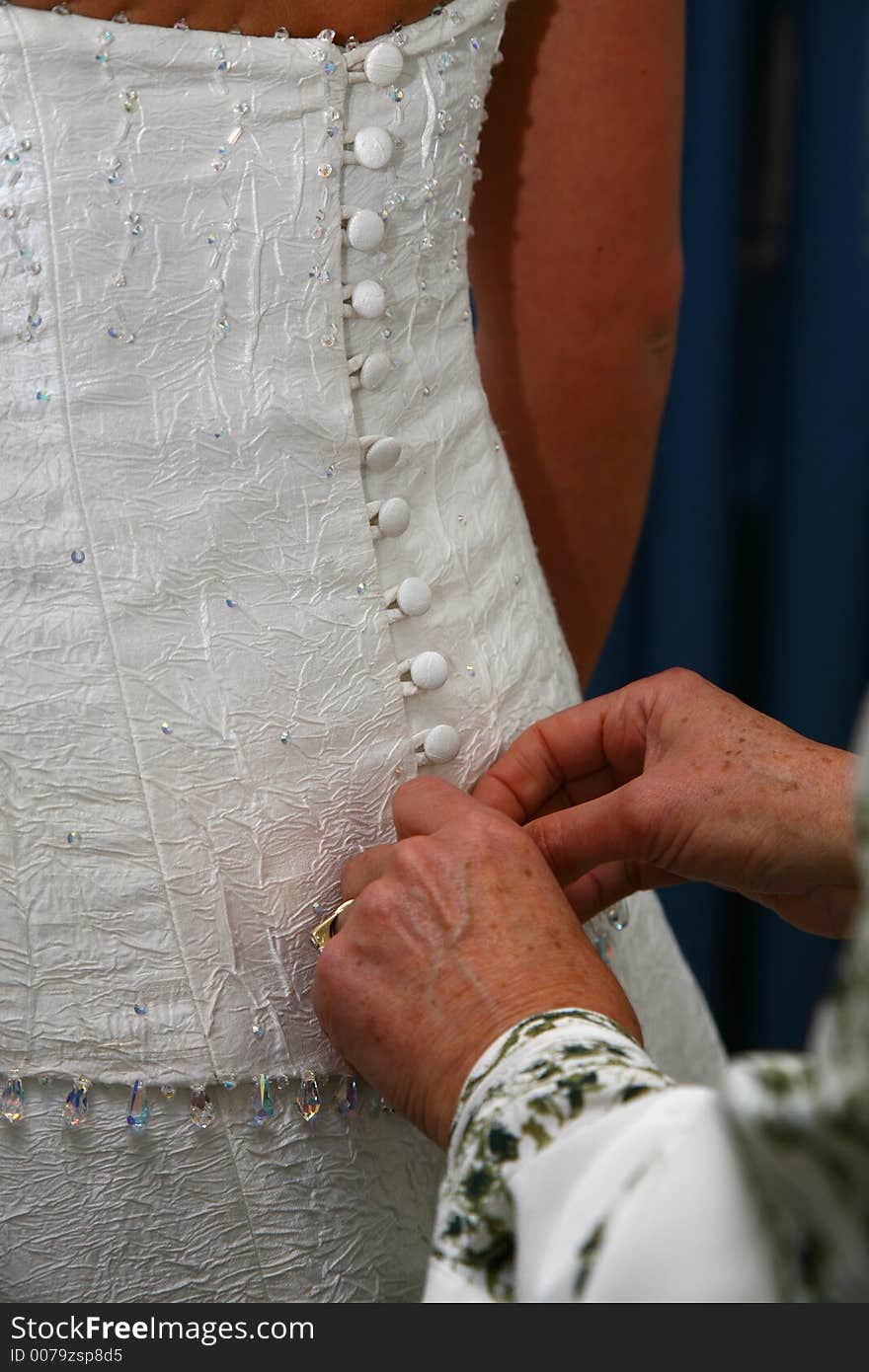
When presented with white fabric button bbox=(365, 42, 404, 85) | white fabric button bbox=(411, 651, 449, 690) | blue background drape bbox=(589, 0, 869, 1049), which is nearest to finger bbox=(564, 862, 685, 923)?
white fabric button bbox=(411, 651, 449, 690)

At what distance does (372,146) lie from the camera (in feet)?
1.82

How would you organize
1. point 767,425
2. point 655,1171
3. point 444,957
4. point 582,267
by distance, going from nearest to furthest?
point 655,1171 < point 444,957 < point 582,267 < point 767,425

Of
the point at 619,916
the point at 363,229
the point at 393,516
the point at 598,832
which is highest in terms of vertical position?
the point at 363,229

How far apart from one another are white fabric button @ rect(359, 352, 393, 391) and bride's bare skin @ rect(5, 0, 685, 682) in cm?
22

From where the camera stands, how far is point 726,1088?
0.27m

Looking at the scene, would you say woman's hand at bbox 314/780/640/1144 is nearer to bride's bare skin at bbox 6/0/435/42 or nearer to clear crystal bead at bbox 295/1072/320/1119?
clear crystal bead at bbox 295/1072/320/1119

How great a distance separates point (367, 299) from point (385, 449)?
61 millimetres

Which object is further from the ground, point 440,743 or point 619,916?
point 440,743

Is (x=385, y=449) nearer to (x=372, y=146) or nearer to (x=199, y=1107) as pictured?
(x=372, y=146)

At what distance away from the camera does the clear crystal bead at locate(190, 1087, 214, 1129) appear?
1.79 ft

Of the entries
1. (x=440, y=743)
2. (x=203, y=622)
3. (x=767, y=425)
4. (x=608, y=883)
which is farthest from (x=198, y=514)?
(x=767, y=425)

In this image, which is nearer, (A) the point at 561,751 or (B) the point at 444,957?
(B) the point at 444,957

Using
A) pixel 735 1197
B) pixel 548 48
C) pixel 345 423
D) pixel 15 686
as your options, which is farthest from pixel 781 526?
pixel 735 1197

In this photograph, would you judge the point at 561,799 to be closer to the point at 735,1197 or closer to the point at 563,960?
the point at 563,960
